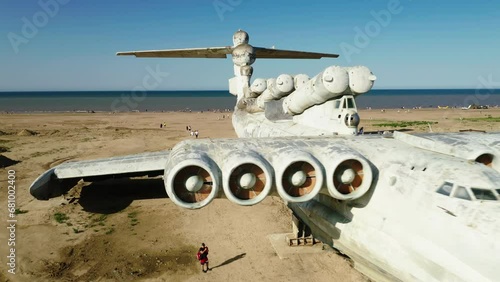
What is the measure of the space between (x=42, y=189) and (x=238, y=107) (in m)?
15.4

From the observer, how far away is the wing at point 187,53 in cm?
2289

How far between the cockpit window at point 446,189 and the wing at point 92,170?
37.2 ft

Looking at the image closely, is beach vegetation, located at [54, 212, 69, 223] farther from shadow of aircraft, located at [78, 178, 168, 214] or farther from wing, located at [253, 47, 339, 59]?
wing, located at [253, 47, 339, 59]

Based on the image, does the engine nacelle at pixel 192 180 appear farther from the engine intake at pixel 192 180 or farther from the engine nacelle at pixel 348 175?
the engine nacelle at pixel 348 175

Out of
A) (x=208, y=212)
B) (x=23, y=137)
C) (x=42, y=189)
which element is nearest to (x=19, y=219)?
(x=42, y=189)

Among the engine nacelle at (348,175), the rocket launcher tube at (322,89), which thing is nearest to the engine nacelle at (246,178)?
the engine nacelle at (348,175)

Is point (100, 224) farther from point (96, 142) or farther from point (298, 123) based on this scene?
point (96, 142)

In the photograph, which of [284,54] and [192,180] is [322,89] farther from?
[284,54]

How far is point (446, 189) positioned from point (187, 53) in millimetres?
20674

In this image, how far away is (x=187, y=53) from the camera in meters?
24.3

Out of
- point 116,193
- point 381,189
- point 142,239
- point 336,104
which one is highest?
point 336,104

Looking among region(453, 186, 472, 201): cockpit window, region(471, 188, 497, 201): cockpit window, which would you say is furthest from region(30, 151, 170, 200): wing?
region(471, 188, 497, 201): cockpit window

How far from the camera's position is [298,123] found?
56.3 ft

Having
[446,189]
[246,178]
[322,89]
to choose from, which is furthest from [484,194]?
[322,89]
